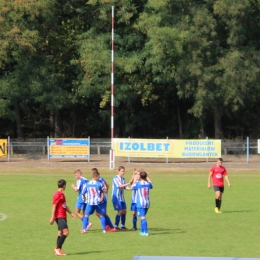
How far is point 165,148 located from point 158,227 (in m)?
26.5

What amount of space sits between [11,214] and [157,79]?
1168 inches

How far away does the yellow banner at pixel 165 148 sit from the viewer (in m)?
47.8

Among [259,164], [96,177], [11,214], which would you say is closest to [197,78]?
[259,164]

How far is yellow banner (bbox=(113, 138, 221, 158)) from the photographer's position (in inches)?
1881

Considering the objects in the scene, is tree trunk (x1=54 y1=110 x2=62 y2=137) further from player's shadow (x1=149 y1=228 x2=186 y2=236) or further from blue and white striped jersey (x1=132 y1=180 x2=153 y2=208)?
blue and white striped jersey (x1=132 y1=180 x2=153 y2=208)

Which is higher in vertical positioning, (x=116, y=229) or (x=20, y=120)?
(x=20, y=120)

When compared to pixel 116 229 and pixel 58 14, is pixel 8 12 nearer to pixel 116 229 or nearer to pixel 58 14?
pixel 58 14

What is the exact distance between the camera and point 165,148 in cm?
4794

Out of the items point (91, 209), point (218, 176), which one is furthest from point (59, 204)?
point (218, 176)

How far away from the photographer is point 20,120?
57969 mm

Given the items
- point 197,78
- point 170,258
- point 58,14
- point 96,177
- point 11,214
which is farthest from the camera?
point 58,14

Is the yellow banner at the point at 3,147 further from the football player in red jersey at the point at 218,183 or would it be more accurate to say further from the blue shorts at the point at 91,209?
the blue shorts at the point at 91,209

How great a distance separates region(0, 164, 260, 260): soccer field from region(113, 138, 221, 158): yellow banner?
10.3 metres

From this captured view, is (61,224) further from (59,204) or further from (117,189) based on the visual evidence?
(117,189)
